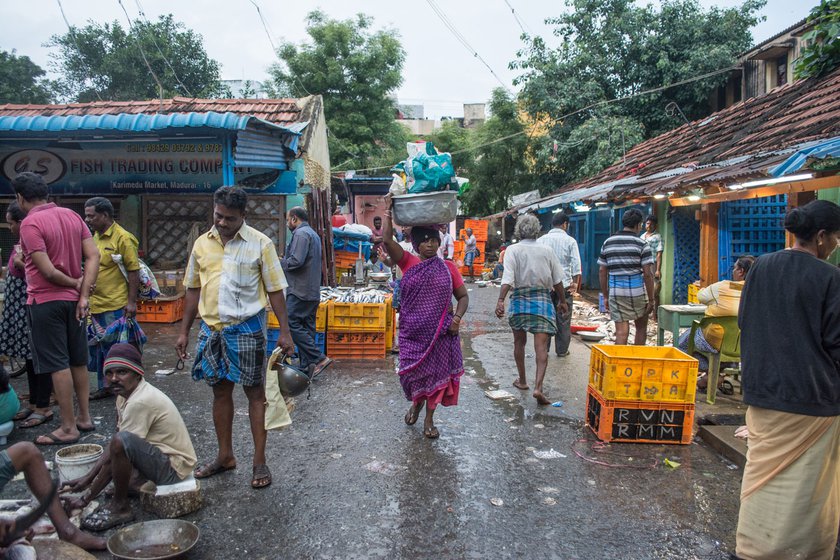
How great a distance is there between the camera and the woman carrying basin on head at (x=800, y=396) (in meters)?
2.88

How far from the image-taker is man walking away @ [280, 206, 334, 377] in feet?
21.9

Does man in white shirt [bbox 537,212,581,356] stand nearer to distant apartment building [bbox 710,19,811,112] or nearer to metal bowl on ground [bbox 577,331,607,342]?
metal bowl on ground [bbox 577,331,607,342]

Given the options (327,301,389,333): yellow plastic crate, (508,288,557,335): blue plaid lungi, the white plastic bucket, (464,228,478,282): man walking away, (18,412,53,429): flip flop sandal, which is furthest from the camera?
(464,228,478,282): man walking away

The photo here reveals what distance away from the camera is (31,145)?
11.0 m

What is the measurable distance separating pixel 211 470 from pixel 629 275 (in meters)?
4.74

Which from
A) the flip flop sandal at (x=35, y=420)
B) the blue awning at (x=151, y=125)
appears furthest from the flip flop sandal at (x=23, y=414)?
the blue awning at (x=151, y=125)

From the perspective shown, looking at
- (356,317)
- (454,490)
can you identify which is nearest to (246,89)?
(356,317)

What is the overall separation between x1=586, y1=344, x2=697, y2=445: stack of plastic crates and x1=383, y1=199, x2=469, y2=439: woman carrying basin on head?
47.4 inches

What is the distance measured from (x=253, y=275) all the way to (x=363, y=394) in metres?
2.71

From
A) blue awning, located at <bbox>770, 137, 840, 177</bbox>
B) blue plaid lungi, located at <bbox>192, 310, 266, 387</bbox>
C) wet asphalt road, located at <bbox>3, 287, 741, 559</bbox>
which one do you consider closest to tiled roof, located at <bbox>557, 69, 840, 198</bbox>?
blue awning, located at <bbox>770, 137, 840, 177</bbox>

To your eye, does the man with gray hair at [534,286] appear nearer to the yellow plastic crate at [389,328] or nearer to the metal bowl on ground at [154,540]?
the yellow plastic crate at [389,328]

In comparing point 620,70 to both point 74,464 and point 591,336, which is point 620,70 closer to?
point 591,336

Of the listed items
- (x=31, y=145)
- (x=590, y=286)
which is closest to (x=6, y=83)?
A: (x=31, y=145)

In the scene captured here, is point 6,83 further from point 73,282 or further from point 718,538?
point 718,538
